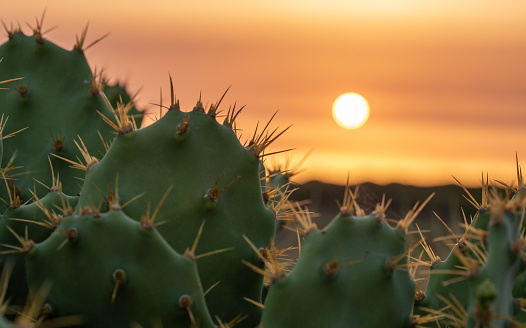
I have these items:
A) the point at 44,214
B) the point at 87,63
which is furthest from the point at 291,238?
the point at 44,214

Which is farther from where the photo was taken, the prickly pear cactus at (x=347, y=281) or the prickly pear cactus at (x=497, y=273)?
the prickly pear cactus at (x=347, y=281)

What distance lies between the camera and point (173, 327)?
163cm

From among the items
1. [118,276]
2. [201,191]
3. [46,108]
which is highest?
[46,108]

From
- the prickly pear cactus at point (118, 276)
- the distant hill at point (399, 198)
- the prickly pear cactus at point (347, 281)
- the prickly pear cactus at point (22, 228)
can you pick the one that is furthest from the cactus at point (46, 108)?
the distant hill at point (399, 198)

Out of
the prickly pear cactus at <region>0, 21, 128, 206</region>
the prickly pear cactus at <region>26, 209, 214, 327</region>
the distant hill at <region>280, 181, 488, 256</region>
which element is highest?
the prickly pear cactus at <region>0, 21, 128, 206</region>

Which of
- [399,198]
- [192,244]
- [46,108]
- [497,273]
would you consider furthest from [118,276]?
[399,198]

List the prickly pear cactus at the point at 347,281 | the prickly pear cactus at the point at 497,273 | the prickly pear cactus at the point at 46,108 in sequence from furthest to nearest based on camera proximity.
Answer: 1. the prickly pear cactus at the point at 46,108
2. the prickly pear cactus at the point at 347,281
3. the prickly pear cactus at the point at 497,273

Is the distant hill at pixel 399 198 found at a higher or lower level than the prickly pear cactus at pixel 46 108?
lower

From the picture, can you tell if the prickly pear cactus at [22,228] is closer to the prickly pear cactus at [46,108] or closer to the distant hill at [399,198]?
the prickly pear cactus at [46,108]

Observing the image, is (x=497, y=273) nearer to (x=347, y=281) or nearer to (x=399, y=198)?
(x=347, y=281)

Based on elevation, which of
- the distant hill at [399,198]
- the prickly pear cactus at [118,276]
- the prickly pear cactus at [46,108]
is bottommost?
the distant hill at [399,198]

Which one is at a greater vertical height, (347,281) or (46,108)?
(46,108)

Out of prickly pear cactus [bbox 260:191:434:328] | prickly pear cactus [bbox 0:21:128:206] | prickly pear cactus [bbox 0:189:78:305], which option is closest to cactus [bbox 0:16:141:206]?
prickly pear cactus [bbox 0:21:128:206]

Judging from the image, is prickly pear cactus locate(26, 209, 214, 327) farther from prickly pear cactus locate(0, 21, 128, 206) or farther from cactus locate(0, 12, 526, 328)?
prickly pear cactus locate(0, 21, 128, 206)
